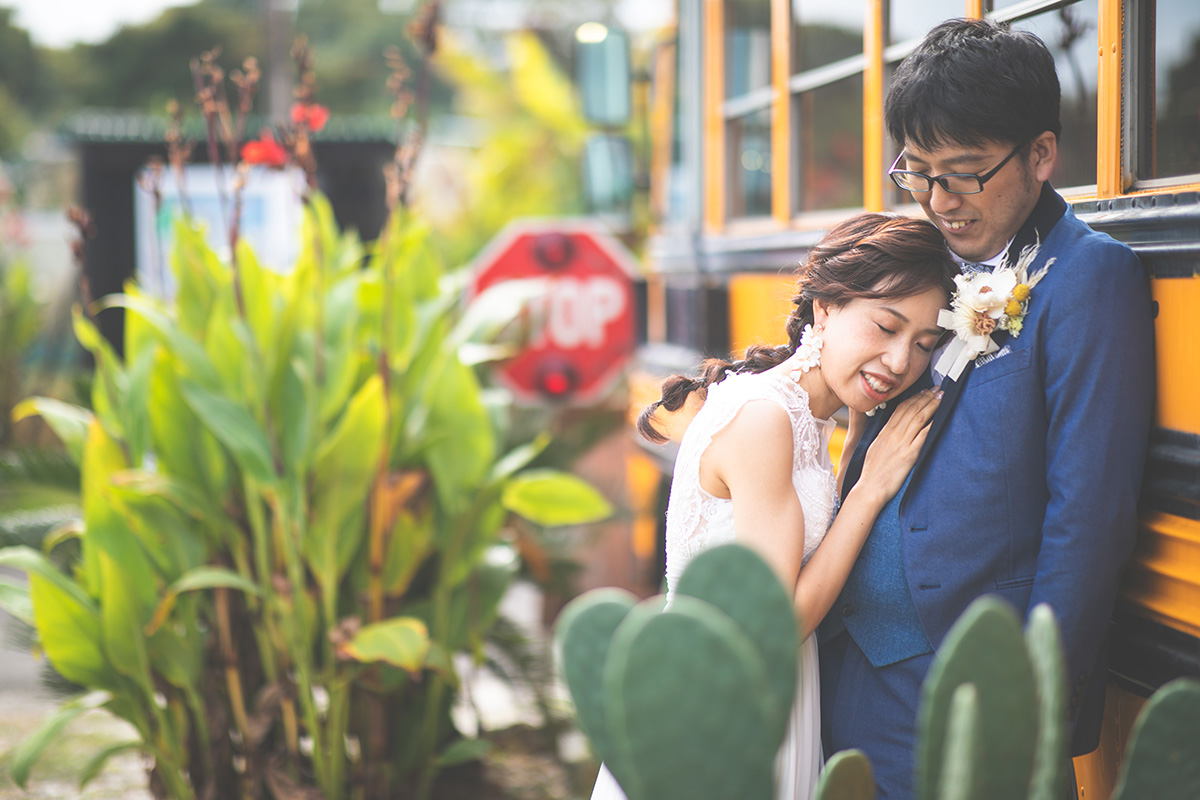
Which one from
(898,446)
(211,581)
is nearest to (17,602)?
(211,581)

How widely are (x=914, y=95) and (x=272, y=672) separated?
82.1 inches

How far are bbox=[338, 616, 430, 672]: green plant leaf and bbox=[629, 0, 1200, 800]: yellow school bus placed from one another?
Answer: 1093 millimetres

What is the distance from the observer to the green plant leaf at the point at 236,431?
8.06ft

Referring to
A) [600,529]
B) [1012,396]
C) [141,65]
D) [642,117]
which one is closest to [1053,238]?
[1012,396]

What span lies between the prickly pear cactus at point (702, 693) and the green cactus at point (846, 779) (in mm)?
115

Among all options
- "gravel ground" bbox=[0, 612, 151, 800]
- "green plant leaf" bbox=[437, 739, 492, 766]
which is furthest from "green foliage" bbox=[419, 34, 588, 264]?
"green plant leaf" bbox=[437, 739, 492, 766]

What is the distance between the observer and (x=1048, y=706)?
886 mm

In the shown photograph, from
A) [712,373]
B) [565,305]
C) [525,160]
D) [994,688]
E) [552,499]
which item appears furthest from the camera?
[525,160]

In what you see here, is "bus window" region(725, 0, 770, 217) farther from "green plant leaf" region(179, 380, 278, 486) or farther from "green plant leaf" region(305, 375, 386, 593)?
"green plant leaf" region(179, 380, 278, 486)

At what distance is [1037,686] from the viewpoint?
908mm

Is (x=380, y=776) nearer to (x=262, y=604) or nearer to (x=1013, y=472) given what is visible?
(x=262, y=604)

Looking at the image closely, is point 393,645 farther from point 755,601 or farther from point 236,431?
point 755,601

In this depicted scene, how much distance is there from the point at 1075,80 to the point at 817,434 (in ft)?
2.59

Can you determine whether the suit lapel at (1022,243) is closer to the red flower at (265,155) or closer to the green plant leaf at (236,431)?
the green plant leaf at (236,431)
